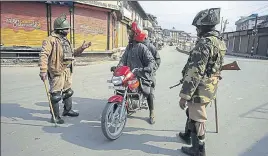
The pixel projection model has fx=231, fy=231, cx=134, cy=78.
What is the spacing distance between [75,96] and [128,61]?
8.02 ft

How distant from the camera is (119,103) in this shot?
3654mm

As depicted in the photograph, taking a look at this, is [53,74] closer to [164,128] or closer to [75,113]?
[75,113]

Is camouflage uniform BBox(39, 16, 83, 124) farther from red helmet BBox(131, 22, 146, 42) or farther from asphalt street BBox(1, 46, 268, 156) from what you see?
red helmet BBox(131, 22, 146, 42)

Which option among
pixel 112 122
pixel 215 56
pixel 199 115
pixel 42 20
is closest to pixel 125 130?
pixel 112 122

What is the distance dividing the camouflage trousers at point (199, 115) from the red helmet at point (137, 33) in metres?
1.75

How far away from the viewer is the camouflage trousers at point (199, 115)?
3012 mm

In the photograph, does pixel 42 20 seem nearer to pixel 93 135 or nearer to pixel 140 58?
pixel 140 58

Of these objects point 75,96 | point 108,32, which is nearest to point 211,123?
point 75,96

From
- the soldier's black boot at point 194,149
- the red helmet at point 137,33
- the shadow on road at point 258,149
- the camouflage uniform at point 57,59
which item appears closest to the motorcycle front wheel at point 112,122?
the soldier's black boot at point 194,149

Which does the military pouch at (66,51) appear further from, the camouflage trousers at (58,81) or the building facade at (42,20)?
the building facade at (42,20)

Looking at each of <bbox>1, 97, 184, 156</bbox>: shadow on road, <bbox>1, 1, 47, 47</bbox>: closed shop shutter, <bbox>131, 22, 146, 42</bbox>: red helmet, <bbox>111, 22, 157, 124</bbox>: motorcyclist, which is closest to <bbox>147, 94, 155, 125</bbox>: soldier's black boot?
<bbox>111, 22, 157, 124</bbox>: motorcyclist

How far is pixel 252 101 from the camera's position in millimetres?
6000

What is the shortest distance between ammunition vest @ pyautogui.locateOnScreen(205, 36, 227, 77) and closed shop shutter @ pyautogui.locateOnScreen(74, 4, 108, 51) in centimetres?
1320

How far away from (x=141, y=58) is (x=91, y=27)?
12.4 metres
